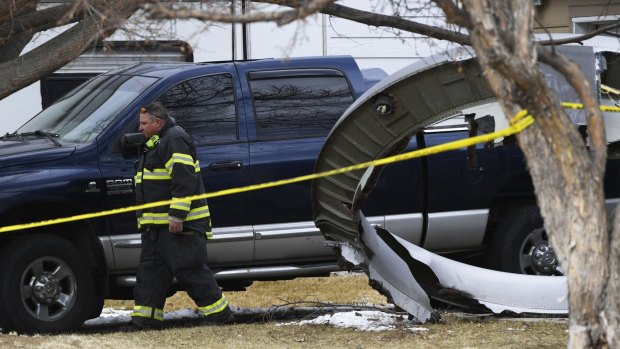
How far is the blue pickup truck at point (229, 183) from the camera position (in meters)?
8.48

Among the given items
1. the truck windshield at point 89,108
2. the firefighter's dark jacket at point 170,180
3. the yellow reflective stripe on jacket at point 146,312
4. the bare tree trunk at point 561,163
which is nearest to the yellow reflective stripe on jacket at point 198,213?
the firefighter's dark jacket at point 170,180

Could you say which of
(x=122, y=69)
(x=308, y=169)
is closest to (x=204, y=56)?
(x=122, y=69)

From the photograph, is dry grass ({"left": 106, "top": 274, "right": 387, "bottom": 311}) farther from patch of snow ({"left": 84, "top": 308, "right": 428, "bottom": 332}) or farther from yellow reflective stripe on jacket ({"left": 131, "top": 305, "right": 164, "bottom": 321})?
yellow reflective stripe on jacket ({"left": 131, "top": 305, "right": 164, "bottom": 321})

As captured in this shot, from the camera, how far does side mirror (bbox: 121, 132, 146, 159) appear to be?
8.72 metres

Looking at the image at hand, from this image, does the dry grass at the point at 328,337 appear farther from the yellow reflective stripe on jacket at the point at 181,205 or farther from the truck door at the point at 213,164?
the yellow reflective stripe on jacket at the point at 181,205

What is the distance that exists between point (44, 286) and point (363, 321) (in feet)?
7.41

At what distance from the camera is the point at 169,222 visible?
8469 mm

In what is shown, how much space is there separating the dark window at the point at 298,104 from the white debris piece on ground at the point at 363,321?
1.41m

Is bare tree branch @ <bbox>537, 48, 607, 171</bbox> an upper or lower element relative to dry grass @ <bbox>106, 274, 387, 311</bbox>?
upper

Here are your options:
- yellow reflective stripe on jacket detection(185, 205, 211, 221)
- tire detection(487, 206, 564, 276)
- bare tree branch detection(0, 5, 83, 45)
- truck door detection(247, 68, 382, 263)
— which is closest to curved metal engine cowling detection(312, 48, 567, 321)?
tire detection(487, 206, 564, 276)

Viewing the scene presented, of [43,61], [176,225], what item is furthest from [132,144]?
[43,61]

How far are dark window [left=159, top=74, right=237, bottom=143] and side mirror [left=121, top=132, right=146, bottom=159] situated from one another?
0.44m

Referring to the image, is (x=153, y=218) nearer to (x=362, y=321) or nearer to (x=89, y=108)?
(x=89, y=108)

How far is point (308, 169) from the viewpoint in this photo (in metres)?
9.15
